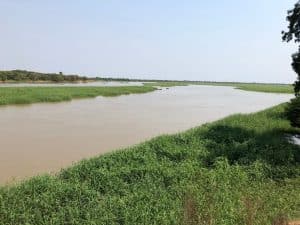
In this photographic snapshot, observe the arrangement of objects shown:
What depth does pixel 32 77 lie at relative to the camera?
83000 millimetres

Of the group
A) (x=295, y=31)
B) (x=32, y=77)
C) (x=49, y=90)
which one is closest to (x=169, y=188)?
(x=295, y=31)

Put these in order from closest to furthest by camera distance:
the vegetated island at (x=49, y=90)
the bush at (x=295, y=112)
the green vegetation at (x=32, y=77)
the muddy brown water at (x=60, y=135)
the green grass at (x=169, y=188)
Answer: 1. the green grass at (x=169, y=188)
2. the muddy brown water at (x=60, y=135)
3. the bush at (x=295, y=112)
4. the vegetated island at (x=49, y=90)
5. the green vegetation at (x=32, y=77)

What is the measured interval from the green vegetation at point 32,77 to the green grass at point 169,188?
6862 centimetres

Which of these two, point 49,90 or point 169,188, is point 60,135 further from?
point 49,90

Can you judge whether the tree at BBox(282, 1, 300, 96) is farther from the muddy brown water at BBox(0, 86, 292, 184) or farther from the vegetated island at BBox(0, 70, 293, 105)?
the vegetated island at BBox(0, 70, 293, 105)

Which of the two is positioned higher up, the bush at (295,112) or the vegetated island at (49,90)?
the bush at (295,112)

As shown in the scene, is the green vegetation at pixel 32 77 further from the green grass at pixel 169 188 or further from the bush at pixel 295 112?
the green grass at pixel 169 188

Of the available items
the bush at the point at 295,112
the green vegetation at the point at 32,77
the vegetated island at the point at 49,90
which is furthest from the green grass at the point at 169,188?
the green vegetation at the point at 32,77

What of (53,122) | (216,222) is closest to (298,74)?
(216,222)

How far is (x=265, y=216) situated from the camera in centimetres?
636

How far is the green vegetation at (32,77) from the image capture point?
247ft

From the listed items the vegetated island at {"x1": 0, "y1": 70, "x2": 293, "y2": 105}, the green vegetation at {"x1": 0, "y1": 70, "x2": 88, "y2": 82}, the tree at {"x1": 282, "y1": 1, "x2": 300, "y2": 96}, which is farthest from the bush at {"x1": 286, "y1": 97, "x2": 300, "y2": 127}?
the green vegetation at {"x1": 0, "y1": 70, "x2": 88, "y2": 82}

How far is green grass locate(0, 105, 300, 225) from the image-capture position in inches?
233

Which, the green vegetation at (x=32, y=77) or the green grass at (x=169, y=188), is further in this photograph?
the green vegetation at (x=32, y=77)
